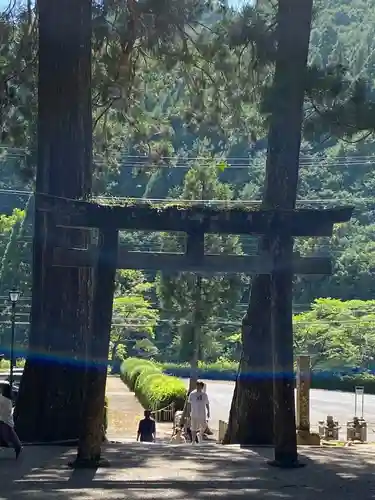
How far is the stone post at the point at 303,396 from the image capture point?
15352mm

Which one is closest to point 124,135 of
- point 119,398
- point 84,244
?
point 84,244

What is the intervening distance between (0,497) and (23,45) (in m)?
10.2

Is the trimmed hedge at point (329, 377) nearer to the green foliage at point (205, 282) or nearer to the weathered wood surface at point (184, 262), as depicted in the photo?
the green foliage at point (205, 282)

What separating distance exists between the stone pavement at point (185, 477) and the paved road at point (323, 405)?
1473 centimetres

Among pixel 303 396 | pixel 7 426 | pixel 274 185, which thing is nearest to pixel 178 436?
pixel 303 396

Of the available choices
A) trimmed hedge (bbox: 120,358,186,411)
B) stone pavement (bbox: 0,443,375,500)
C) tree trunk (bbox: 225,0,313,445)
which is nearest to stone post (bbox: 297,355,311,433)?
tree trunk (bbox: 225,0,313,445)

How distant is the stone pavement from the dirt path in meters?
9.00

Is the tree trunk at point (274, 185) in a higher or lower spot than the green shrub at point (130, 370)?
higher

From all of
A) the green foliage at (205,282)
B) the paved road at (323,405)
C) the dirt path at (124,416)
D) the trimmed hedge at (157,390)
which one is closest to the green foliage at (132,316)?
the paved road at (323,405)

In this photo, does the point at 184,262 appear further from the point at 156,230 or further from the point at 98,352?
the point at 98,352

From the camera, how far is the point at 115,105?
1805 centimetres

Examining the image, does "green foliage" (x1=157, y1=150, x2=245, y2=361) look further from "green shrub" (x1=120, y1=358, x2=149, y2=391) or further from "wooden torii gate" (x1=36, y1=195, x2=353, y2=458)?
"wooden torii gate" (x1=36, y1=195, x2=353, y2=458)

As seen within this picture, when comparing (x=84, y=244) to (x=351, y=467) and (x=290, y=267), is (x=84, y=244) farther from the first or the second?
(x=351, y=467)

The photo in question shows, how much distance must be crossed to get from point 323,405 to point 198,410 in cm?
2549
